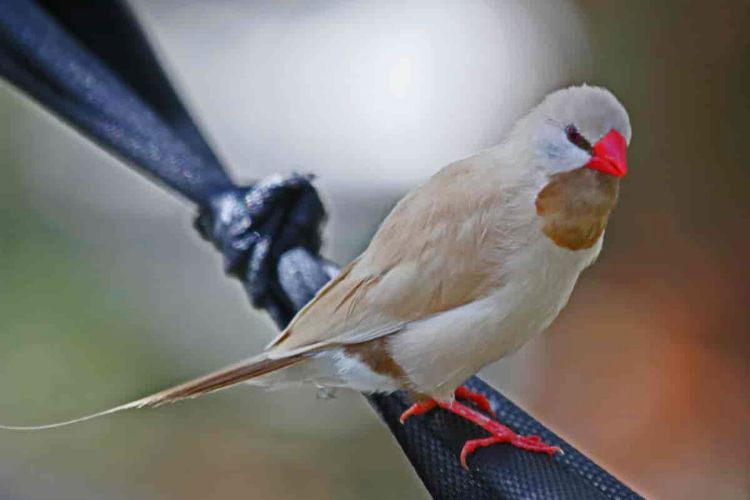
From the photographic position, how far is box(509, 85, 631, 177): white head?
0.62m

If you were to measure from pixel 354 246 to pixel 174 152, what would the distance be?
0.16 meters

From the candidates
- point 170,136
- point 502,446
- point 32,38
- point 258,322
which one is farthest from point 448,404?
point 32,38

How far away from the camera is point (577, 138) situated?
0.63 metres

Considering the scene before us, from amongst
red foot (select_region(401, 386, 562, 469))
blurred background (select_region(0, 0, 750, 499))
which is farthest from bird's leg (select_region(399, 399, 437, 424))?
blurred background (select_region(0, 0, 750, 499))

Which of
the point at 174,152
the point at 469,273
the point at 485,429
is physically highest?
the point at 174,152

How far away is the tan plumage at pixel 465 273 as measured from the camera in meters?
0.64

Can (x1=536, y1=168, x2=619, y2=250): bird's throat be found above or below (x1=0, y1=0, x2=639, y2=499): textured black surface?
below

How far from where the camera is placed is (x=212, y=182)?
2.56ft

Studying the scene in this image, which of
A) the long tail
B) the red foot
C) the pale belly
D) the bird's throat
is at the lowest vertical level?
the red foot

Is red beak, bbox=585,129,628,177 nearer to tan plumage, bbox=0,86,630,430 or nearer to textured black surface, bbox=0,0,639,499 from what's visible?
tan plumage, bbox=0,86,630,430

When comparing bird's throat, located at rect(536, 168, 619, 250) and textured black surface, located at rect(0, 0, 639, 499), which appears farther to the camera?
textured black surface, located at rect(0, 0, 639, 499)

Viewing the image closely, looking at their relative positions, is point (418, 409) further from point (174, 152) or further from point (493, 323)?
point (174, 152)

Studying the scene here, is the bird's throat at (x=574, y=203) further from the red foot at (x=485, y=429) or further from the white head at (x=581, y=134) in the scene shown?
the red foot at (x=485, y=429)

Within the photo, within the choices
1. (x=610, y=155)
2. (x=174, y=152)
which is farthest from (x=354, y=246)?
(x=610, y=155)
